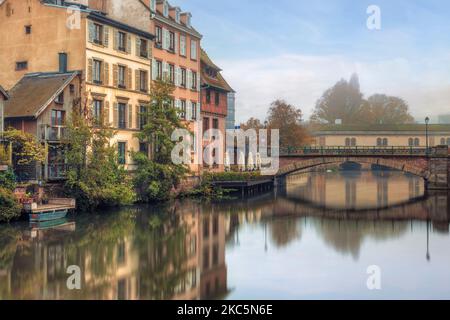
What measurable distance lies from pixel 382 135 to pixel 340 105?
3311cm

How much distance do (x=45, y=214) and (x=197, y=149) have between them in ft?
85.8

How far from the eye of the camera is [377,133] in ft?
383

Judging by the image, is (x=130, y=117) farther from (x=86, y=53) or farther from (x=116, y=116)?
(x=86, y=53)

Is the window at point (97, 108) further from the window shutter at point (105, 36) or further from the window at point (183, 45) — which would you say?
the window at point (183, 45)

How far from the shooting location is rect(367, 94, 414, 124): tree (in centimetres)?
14250

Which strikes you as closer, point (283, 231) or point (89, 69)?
point (283, 231)

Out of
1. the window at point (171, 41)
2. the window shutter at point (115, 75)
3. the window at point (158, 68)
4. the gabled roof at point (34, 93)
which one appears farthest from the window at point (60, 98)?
the window at point (171, 41)

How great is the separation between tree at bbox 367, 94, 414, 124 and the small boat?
116 meters

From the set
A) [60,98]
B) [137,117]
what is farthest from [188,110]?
[60,98]

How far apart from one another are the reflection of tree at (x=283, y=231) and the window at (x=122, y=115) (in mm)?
16488

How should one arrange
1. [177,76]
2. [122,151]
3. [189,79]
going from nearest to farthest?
[122,151]
[177,76]
[189,79]

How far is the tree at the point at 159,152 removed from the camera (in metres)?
44.7

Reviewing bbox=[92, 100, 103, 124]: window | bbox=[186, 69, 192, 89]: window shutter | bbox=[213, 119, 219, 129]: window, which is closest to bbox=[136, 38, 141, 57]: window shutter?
bbox=[92, 100, 103, 124]: window

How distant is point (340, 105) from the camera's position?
487ft
